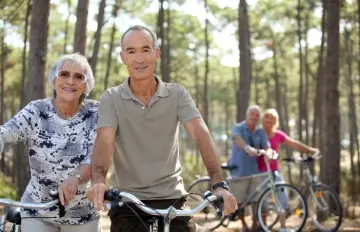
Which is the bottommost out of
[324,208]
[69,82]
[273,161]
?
[324,208]

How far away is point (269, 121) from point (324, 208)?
1724 mm

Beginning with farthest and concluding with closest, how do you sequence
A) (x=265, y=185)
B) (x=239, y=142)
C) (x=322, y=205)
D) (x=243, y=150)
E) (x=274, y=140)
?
(x=274, y=140), (x=265, y=185), (x=243, y=150), (x=322, y=205), (x=239, y=142)

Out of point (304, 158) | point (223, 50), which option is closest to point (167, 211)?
point (304, 158)

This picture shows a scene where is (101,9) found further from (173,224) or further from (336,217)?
(173,224)

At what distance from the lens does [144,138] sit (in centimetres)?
294

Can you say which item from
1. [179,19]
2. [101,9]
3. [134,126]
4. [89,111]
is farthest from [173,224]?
[179,19]

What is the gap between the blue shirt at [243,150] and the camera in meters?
9.52

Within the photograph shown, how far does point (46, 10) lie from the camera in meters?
8.70


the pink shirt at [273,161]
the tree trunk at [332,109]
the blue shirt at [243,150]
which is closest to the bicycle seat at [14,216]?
the blue shirt at [243,150]

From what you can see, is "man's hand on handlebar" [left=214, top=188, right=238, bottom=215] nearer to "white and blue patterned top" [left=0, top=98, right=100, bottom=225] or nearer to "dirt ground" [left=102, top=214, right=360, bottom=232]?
"white and blue patterned top" [left=0, top=98, right=100, bottom=225]

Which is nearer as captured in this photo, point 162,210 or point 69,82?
point 162,210

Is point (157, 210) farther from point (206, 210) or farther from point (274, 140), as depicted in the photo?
point (206, 210)

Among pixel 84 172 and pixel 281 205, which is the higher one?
pixel 84 172

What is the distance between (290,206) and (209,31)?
14.1 m
